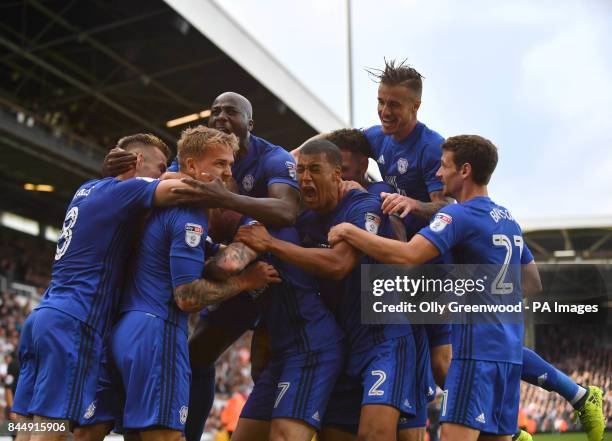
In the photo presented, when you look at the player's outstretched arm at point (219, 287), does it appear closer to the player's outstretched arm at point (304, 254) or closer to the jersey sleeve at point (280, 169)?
the player's outstretched arm at point (304, 254)

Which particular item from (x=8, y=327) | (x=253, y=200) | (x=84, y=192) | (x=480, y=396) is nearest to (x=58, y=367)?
(x=84, y=192)

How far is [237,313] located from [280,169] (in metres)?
1.15

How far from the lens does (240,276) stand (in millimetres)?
4859

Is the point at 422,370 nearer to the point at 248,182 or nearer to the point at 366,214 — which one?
the point at 366,214

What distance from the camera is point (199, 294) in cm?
451

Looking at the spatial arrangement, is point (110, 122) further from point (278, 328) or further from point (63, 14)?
point (278, 328)

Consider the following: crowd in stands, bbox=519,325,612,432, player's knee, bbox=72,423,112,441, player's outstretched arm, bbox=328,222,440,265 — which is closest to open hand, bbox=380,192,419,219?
player's outstretched arm, bbox=328,222,440,265

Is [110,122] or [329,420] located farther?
[110,122]

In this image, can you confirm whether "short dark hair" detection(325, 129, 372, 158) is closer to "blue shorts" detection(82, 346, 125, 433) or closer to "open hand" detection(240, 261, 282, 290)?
"open hand" detection(240, 261, 282, 290)

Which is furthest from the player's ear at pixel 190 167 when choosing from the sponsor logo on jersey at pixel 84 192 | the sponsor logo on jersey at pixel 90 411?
the sponsor logo on jersey at pixel 90 411

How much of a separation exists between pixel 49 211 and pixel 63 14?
13.2 meters

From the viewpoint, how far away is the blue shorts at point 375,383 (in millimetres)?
4953

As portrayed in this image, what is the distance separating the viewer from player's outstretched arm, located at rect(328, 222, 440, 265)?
15.6ft

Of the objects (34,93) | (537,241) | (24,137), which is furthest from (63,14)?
(537,241)
